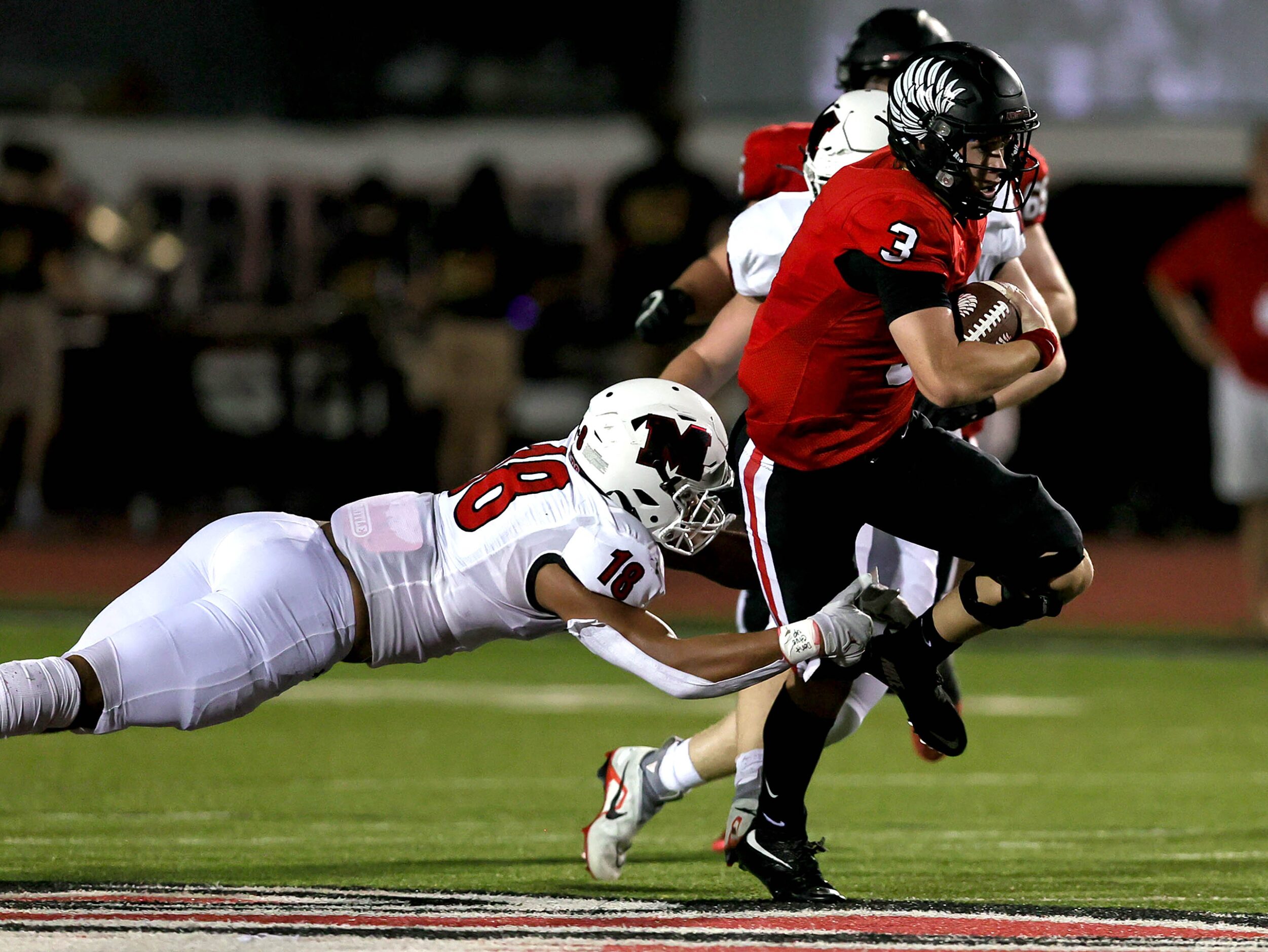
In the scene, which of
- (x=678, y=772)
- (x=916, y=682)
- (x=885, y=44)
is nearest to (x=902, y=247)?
(x=916, y=682)

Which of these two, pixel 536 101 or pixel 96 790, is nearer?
pixel 96 790

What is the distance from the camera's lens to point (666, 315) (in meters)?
5.31

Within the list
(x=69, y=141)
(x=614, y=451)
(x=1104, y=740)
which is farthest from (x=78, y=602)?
(x=614, y=451)

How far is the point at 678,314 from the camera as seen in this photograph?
5.32 m

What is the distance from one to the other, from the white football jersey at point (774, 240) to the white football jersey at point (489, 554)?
29.0 inches

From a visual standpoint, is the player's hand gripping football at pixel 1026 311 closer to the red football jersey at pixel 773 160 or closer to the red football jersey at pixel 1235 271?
the red football jersey at pixel 773 160

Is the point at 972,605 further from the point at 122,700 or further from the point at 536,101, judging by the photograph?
the point at 536,101

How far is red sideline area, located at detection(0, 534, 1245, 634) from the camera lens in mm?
10836

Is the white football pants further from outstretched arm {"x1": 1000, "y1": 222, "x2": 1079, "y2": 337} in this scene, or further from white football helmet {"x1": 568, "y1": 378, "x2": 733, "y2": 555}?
outstretched arm {"x1": 1000, "y1": 222, "x2": 1079, "y2": 337}

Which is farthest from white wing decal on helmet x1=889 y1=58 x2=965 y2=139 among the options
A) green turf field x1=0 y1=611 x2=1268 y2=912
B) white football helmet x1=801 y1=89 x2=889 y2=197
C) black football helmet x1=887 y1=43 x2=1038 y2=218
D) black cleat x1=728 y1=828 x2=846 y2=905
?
green turf field x1=0 y1=611 x2=1268 y2=912

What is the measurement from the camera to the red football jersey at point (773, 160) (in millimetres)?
5348

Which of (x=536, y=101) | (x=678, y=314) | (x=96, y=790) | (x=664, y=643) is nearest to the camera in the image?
(x=664, y=643)

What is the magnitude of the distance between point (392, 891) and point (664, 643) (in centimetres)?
78

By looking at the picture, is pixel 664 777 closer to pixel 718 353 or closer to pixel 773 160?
pixel 718 353
